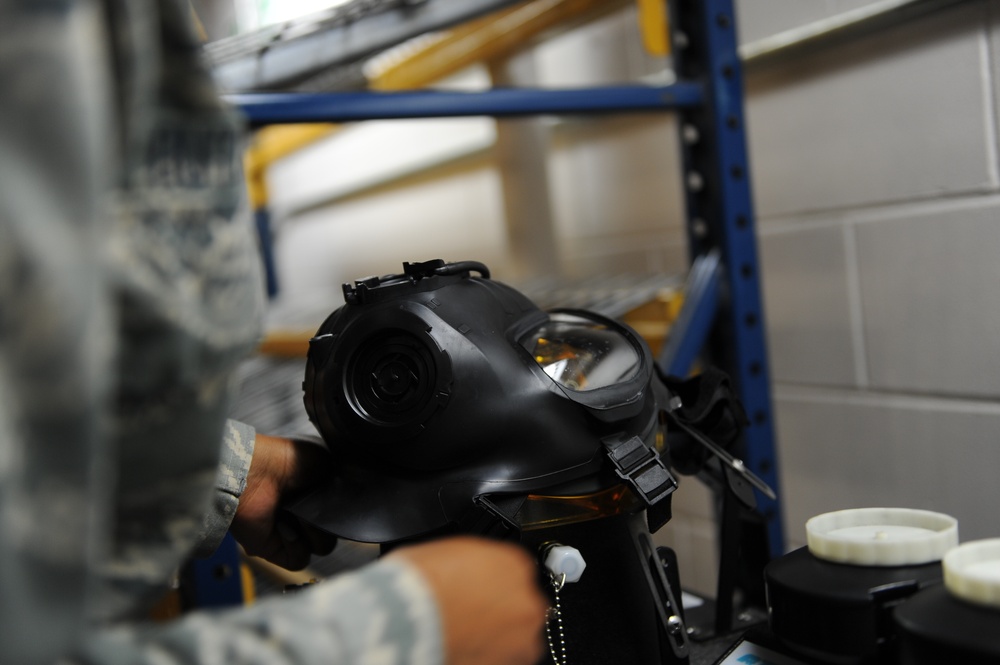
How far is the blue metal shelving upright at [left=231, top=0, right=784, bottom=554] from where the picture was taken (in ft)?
3.39

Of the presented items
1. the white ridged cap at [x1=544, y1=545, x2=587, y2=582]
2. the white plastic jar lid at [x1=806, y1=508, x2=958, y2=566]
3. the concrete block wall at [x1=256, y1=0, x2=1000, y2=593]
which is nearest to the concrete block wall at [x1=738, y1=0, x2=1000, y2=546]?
the concrete block wall at [x1=256, y1=0, x2=1000, y2=593]

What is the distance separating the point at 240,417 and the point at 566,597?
81cm

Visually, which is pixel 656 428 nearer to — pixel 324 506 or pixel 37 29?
pixel 324 506

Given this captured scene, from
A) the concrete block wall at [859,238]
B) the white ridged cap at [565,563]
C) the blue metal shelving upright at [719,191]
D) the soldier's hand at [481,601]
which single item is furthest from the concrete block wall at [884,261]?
the soldier's hand at [481,601]

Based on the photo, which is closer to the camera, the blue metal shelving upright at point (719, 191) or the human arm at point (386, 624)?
the human arm at point (386, 624)

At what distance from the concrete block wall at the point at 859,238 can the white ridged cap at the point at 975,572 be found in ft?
1.81

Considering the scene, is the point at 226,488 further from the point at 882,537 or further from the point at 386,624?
the point at 882,537

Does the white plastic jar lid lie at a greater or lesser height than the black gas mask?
lesser

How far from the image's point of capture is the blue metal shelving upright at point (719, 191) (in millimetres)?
1034

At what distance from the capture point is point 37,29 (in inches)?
11.4

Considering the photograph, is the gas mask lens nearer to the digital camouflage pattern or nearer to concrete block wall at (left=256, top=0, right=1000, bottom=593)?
the digital camouflage pattern

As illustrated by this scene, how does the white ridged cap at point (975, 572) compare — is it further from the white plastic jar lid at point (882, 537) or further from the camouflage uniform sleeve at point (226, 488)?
the camouflage uniform sleeve at point (226, 488)

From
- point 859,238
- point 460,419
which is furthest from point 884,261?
point 460,419

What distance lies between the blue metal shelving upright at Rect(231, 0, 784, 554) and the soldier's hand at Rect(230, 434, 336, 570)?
499 millimetres
